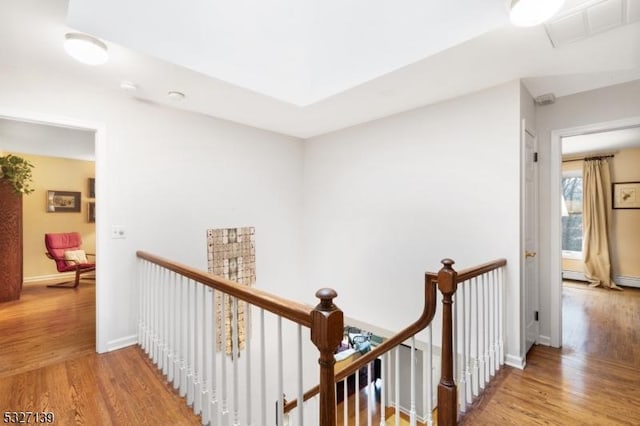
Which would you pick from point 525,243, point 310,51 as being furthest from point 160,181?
point 525,243

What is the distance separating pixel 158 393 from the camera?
2107mm

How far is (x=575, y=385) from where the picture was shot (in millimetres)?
2234

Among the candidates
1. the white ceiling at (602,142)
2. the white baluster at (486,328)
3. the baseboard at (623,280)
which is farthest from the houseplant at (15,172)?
the baseboard at (623,280)

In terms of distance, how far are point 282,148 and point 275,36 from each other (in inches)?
69.9

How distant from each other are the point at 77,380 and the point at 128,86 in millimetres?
2374

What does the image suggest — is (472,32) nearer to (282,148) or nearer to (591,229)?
(282,148)

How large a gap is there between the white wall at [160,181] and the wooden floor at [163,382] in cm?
44

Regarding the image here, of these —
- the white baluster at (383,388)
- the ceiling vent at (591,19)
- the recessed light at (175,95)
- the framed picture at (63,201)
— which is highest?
the ceiling vent at (591,19)

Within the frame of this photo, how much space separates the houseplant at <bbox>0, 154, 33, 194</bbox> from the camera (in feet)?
14.5

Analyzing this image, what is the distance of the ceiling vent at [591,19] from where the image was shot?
167cm

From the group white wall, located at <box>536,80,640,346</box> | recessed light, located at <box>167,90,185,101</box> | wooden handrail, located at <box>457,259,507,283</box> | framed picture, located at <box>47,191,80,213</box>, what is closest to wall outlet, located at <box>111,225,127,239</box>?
recessed light, located at <box>167,90,185,101</box>

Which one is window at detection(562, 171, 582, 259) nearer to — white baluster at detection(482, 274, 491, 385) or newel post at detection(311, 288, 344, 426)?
white baluster at detection(482, 274, 491, 385)

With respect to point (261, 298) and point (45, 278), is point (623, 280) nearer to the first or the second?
point (261, 298)

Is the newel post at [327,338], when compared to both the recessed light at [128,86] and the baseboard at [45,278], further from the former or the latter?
the baseboard at [45,278]
